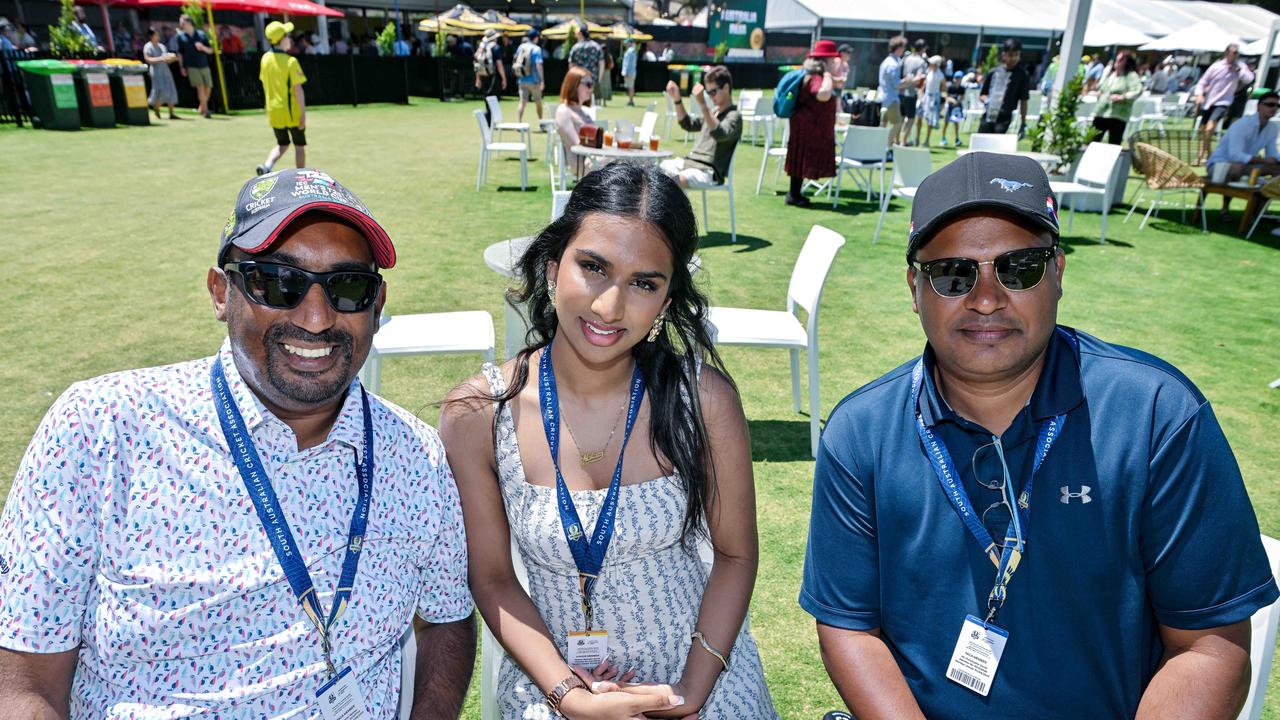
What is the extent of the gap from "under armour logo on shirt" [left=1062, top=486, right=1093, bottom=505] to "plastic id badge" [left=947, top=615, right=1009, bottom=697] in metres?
0.29

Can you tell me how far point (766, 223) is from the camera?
10258 mm

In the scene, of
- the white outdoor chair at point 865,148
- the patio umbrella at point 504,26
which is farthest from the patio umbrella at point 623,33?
the white outdoor chair at point 865,148

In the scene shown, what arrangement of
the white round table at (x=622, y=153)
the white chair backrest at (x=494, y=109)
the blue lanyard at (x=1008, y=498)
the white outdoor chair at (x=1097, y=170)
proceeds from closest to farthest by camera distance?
the blue lanyard at (x=1008, y=498) < the white round table at (x=622, y=153) < the white outdoor chair at (x=1097, y=170) < the white chair backrest at (x=494, y=109)

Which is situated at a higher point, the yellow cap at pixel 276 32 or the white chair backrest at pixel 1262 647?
the yellow cap at pixel 276 32

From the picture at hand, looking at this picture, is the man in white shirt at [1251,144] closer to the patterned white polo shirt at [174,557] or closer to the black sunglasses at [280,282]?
the black sunglasses at [280,282]

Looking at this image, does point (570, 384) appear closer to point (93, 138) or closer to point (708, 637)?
point (708, 637)

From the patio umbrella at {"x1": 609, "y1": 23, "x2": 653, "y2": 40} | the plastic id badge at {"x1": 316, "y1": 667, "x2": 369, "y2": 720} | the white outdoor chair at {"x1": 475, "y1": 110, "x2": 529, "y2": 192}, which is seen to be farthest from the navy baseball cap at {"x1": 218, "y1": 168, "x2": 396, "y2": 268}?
the patio umbrella at {"x1": 609, "y1": 23, "x2": 653, "y2": 40}

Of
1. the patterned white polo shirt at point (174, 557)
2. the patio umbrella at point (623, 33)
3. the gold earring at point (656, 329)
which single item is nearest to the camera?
the patterned white polo shirt at point (174, 557)

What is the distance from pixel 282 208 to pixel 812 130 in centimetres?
1063

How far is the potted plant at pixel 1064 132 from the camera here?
405 inches

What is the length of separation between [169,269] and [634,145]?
479cm

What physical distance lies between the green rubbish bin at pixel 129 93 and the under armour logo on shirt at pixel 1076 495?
1996 centimetres

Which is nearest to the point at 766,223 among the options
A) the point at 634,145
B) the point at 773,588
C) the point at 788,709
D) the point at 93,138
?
the point at 634,145

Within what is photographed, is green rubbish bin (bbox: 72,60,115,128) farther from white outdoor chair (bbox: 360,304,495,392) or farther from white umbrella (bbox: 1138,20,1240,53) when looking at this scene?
white umbrella (bbox: 1138,20,1240,53)
